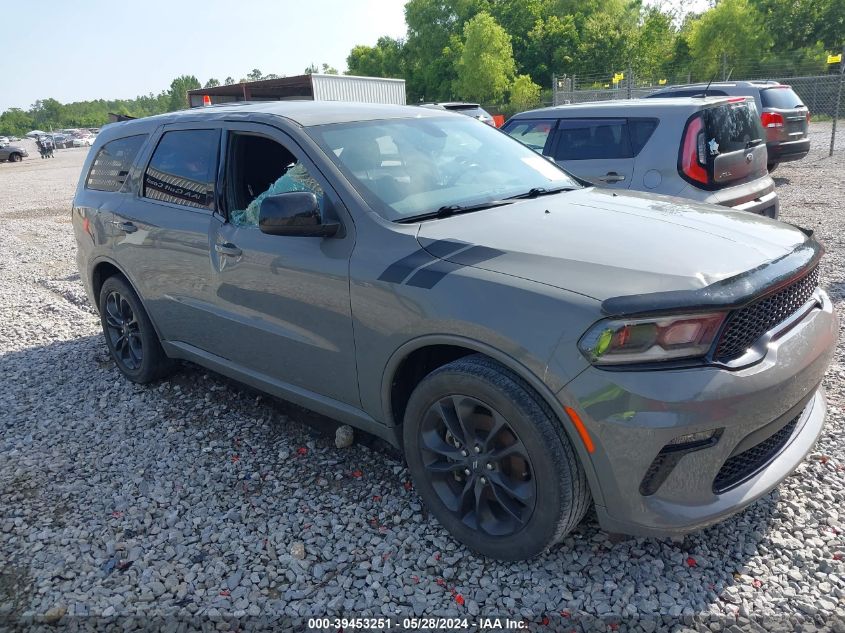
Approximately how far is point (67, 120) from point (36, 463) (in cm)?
15781

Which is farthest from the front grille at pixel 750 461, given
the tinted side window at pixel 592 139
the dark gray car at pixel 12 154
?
the dark gray car at pixel 12 154

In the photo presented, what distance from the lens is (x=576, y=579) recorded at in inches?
102

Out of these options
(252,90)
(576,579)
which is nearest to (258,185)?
(576,579)

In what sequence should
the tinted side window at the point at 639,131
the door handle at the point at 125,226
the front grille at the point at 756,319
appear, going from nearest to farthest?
the front grille at the point at 756,319
the door handle at the point at 125,226
the tinted side window at the point at 639,131

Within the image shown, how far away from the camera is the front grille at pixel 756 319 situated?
2.25 metres

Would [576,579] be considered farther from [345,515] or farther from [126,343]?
[126,343]

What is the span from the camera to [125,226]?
436 centimetres

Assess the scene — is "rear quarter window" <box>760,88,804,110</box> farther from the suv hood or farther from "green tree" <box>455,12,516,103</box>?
"green tree" <box>455,12,516,103</box>

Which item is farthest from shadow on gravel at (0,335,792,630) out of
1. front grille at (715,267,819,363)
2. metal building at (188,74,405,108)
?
metal building at (188,74,405,108)

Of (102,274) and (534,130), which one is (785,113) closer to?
(534,130)

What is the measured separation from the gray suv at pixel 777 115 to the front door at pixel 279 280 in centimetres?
960

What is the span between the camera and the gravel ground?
8.16 ft

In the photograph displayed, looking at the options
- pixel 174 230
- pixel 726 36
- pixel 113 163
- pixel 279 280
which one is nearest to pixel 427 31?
pixel 726 36

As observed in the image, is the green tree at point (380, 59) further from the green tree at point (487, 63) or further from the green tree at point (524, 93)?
the green tree at point (524, 93)
